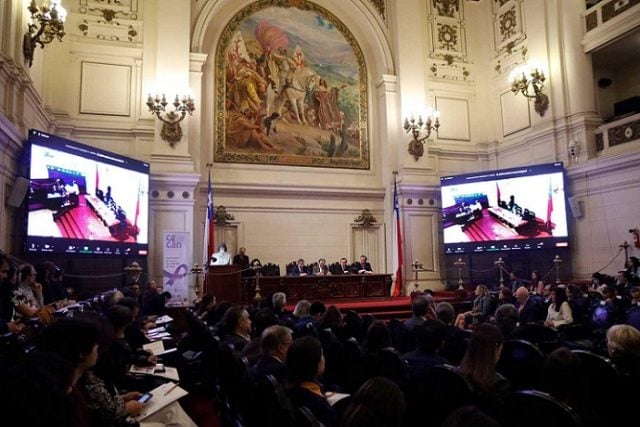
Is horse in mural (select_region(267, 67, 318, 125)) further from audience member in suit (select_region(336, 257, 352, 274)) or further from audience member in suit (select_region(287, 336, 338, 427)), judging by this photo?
audience member in suit (select_region(287, 336, 338, 427))

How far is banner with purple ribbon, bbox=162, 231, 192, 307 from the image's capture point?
10.2 meters

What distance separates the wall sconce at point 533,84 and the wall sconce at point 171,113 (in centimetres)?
721

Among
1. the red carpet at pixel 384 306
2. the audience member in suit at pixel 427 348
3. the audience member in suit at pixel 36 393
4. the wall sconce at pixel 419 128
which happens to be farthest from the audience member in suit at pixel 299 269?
the audience member in suit at pixel 36 393

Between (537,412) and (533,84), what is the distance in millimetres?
11491

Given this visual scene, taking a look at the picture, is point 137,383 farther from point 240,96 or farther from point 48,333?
point 240,96

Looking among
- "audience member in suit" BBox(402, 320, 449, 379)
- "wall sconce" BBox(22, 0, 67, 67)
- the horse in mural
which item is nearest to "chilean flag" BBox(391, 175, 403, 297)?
the horse in mural

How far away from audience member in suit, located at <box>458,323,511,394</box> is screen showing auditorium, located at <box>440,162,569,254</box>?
9220 mm

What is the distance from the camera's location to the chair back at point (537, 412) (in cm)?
155

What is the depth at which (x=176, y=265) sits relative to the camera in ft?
34.0

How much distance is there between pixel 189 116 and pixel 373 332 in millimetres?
9179

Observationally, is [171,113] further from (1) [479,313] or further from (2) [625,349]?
(2) [625,349]

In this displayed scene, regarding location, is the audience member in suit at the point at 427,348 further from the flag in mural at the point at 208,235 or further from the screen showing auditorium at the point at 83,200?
the flag in mural at the point at 208,235

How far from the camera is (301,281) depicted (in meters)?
10.4

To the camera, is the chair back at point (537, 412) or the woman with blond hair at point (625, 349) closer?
the chair back at point (537, 412)
